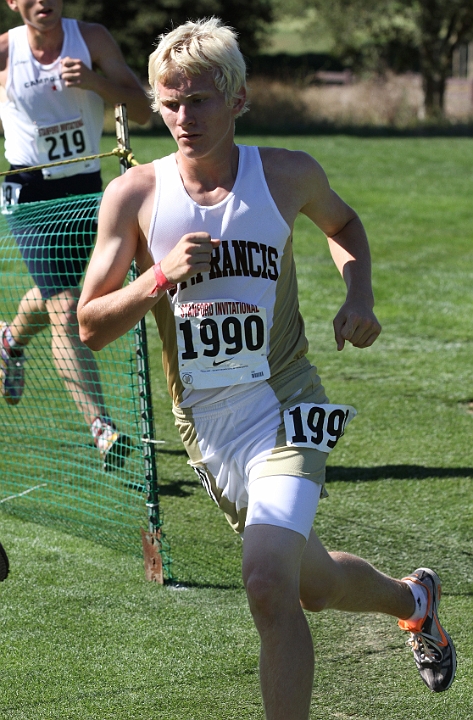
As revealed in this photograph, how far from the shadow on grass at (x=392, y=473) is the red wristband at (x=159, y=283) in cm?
261

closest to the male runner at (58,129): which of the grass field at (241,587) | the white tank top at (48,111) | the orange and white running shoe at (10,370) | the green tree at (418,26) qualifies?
the white tank top at (48,111)

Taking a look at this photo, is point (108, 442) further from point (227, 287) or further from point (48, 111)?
point (227, 287)

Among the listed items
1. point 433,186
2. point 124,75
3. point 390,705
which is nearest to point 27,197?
point 124,75

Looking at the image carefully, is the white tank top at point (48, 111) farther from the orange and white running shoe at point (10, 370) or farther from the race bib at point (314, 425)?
the race bib at point (314, 425)

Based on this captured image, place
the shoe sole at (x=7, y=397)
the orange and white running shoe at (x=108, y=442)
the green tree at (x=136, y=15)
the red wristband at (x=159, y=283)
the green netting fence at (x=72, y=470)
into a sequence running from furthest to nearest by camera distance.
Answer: the green tree at (x=136, y=15)
the shoe sole at (x=7, y=397)
the orange and white running shoe at (x=108, y=442)
the green netting fence at (x=72, y=470)
the red wristband at (x=159, y=283)

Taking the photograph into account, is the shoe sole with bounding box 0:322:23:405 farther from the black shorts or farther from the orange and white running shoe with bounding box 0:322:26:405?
the black shorts

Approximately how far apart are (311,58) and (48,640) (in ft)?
169

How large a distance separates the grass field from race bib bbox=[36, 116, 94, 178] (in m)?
1.61

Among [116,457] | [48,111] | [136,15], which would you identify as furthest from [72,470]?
[136,15]

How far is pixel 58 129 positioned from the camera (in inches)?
220

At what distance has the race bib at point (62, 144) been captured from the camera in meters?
5.59

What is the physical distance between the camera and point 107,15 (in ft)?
107

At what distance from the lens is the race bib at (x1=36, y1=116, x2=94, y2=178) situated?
220 inches

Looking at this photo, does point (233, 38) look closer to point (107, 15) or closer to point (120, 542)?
point (120, 542)
